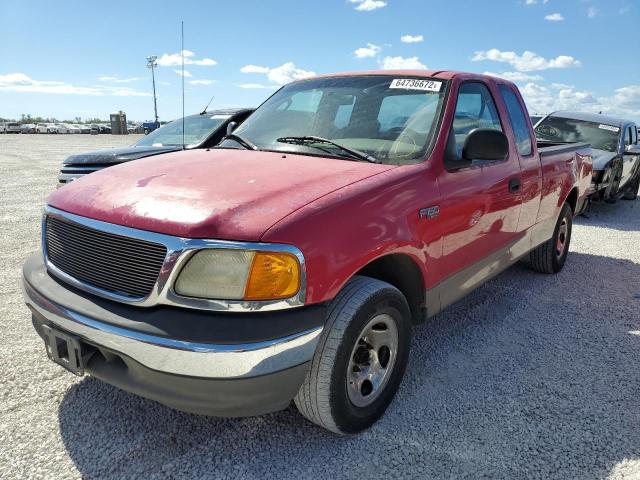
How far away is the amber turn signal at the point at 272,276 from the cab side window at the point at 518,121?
2706mm

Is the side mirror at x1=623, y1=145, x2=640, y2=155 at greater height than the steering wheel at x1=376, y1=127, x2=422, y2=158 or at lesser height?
lesser

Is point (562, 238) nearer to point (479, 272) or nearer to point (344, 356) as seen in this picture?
point (479, 272)

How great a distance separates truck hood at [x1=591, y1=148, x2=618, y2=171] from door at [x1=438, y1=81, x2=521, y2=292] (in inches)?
227

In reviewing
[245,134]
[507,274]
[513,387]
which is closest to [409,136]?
[245,134]

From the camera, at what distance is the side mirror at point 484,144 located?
2975 millimetres

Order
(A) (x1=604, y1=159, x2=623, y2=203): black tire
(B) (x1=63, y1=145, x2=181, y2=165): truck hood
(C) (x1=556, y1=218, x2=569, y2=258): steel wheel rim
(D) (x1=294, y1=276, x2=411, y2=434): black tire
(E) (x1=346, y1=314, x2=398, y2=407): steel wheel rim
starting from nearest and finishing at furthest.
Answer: (D) (x1=294, y1=276, x2=411, y2=434): black tire → (E) (x1=346, y1=314, x2=398, y2=407): steel wheel rim → (C) (x1=556, y1=218, x2=569, y2=258): steel wheel rim → (B) (x1=63, y1=145, x2=181, y2=165): truck hood → (A) (x1=604, y1=159, x2=623, y2=203): black tire

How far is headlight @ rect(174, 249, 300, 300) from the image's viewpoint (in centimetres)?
202

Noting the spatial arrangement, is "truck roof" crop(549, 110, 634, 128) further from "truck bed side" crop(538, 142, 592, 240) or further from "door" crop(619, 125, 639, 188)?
"truck bed side" crop(538, 142, 592, 240)

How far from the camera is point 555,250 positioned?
5199mm

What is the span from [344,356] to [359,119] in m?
1.61

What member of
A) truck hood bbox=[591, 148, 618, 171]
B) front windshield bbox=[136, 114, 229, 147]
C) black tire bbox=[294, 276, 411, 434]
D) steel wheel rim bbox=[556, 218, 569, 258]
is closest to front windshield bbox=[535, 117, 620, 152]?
truck hood bbox=[591, 148, 618, 171]

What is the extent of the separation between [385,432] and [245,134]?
84.9 inches

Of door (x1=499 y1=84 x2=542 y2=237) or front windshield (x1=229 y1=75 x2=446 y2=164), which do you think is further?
door (x1=499 y1=84 x2=542 y2=237)

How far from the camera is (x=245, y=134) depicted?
11.6 feet
